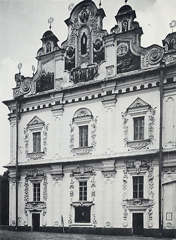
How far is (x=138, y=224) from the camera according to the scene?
47.2 feet

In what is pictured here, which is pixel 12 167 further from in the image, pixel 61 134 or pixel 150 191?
pixel 150 191

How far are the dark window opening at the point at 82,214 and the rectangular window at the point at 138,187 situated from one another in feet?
7.52

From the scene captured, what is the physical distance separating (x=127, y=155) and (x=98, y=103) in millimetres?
2775

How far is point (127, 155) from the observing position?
14750mm

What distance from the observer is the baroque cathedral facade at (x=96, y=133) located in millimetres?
14109

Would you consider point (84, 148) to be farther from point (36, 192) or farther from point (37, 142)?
point (36, 192)

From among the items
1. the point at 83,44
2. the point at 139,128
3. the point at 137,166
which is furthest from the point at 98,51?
the point at 137,166

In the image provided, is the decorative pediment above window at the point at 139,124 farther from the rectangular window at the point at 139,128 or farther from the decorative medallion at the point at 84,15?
the decorative medallion at the point at 84,15

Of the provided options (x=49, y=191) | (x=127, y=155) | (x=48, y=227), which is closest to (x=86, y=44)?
(x=127, y=155)

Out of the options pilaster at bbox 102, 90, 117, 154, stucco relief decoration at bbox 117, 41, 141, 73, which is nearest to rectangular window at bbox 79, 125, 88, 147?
pilaster at bbox 102, 90, 117, 154

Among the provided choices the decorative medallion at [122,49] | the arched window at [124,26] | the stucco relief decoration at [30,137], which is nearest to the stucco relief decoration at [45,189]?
the stucco relief decoration at [30,137]

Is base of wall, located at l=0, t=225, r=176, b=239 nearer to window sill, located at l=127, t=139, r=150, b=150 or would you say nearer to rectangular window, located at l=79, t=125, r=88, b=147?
window sill, located at l=127, t=139, r=150, b=150

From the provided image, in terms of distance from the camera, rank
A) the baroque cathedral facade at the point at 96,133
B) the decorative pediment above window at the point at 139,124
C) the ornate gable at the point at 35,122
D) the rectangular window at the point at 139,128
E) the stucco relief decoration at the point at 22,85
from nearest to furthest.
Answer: the baroque cathedral facade at the point at 96,133 → the decorative pediment above window at the point at 139,124 → the rectangular window at the point at 139,128 → the ornate gable at the point at 35,122 → the stucco relief decoration at the point at 22,85

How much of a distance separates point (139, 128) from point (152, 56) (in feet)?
9.87
